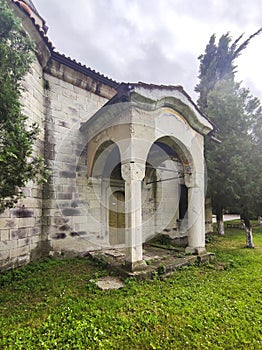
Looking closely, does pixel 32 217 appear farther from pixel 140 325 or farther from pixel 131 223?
pixel 140 325

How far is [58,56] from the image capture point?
596 centimetres

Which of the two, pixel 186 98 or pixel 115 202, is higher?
pixel 186 98

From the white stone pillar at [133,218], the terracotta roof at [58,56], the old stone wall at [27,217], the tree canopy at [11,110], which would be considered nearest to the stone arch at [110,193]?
the old stone wall at [27,217]

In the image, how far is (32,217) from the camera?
5168 millimetres

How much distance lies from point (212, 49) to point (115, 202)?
14.9m

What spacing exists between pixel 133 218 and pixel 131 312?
1.69 metres

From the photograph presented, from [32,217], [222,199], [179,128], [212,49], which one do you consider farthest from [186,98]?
[212,49]

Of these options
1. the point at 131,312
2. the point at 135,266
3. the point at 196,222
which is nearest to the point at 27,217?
the point at 135,266

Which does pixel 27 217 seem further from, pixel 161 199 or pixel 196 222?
pixel 161 199

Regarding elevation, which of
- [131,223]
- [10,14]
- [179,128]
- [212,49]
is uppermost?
[212,49]

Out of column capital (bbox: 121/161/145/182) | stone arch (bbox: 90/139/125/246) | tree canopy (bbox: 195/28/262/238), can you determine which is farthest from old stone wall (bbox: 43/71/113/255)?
tree canopy (bbox: 195/28/262/238)

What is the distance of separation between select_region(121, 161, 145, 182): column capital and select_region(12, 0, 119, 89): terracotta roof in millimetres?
4004

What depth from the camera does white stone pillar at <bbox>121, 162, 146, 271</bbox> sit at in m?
4.20

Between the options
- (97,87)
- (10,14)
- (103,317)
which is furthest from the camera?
(97,87)
